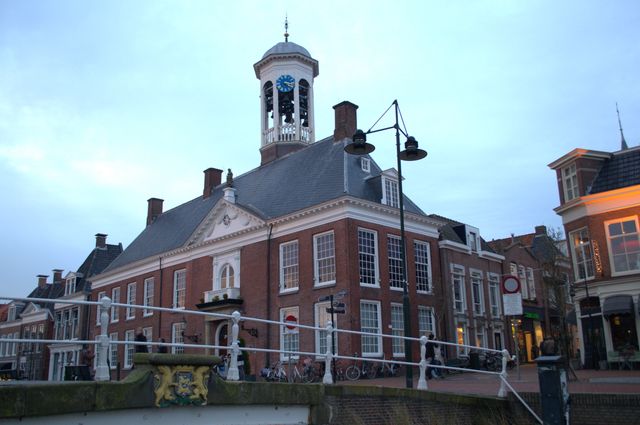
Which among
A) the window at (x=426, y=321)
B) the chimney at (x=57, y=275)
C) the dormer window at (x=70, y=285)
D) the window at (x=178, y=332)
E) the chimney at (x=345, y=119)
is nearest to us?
the window at (x=426, y=321)

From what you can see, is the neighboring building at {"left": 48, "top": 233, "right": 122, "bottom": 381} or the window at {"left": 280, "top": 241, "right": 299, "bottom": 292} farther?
the neighboring building at {"left": 48, "top": 233, "right": 122, "bottom": 381}

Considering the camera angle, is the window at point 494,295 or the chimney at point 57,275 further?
the chimney at point 57,275

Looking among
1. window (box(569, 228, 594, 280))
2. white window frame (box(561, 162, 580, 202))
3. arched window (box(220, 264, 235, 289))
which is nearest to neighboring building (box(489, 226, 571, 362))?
window (box(569, 228, 594, 280))

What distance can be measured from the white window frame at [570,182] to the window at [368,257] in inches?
353

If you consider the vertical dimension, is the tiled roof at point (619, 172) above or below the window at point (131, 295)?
above

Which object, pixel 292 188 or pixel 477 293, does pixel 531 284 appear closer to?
pixel 477 293

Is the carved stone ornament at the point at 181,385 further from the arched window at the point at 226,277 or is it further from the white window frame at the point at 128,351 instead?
the white window frame at the point at 128,351

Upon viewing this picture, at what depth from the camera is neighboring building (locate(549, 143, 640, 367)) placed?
24297mm

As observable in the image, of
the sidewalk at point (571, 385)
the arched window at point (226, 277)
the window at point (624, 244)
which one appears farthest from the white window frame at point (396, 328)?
the window at point (624, 244)

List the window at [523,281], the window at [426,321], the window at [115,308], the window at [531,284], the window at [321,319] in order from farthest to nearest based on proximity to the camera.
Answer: the window at [115,308]
the window at [531,284]
the window at [523,281]
the window at [426,321]
the window at [321,319]

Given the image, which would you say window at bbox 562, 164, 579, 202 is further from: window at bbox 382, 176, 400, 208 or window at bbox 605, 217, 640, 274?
window at bbox 382, 176, 400, 208

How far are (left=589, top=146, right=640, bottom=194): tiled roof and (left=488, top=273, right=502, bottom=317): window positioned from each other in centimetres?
1380

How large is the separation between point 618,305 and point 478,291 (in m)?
13.6

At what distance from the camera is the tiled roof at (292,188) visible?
→ 31.1 m
